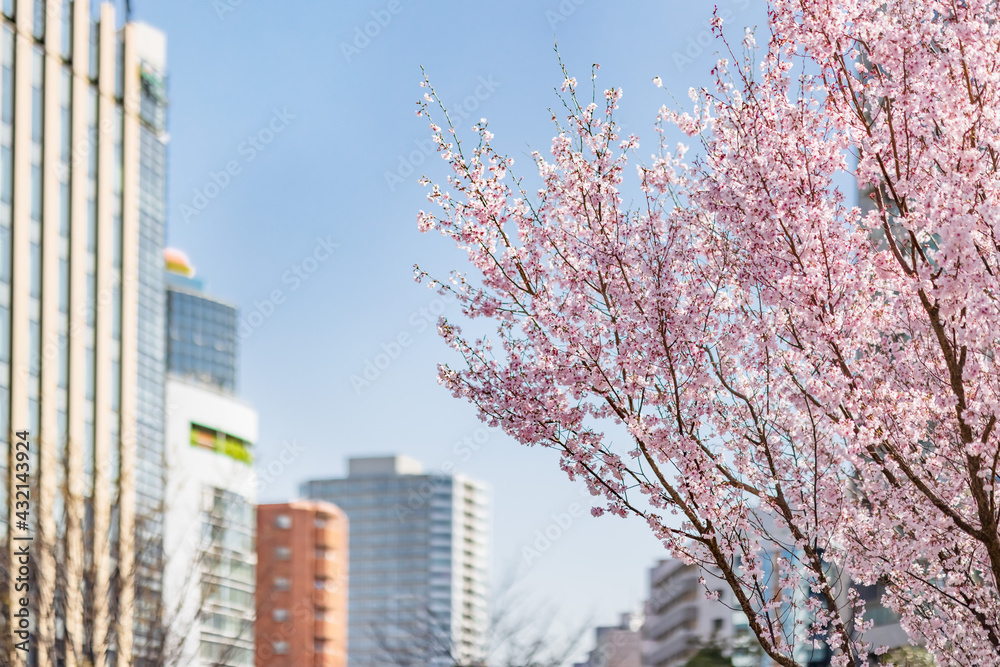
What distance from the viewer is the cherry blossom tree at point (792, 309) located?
7270 mm

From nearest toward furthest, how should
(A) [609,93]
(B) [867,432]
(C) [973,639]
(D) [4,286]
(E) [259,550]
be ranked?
(B) [867,432] < (A) [609,93] < (C) [973,639] < (D) [4,286] < (E) [259,550]

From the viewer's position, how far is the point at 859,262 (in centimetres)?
781

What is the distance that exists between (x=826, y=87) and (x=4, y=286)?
3304 centimetres

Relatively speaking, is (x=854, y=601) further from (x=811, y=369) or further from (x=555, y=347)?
(x=555, y=347)

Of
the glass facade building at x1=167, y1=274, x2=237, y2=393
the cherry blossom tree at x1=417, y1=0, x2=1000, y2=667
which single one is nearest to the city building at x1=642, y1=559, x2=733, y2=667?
the glass facade building at x1=167, y1=274, x2=237, y2=393

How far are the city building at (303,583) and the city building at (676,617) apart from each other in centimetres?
2483

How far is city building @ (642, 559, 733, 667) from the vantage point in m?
93.9

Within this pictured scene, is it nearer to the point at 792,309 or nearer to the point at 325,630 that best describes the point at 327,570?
the point at 325,630

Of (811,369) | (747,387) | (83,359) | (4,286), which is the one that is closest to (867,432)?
(811,369)

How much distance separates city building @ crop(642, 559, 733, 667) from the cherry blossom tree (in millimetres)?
81353

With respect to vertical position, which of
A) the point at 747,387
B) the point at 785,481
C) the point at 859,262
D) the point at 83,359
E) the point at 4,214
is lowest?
the point at 785,481

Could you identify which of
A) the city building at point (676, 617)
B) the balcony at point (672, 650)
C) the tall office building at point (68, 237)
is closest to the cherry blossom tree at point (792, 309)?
the tall office building at point (68, 237)

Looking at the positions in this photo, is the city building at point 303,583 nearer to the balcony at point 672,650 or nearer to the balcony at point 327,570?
the balcony at point 327,570

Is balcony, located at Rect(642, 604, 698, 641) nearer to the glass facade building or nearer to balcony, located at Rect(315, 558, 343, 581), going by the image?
balcony, located at Rect(315, 558, 343, 581)
